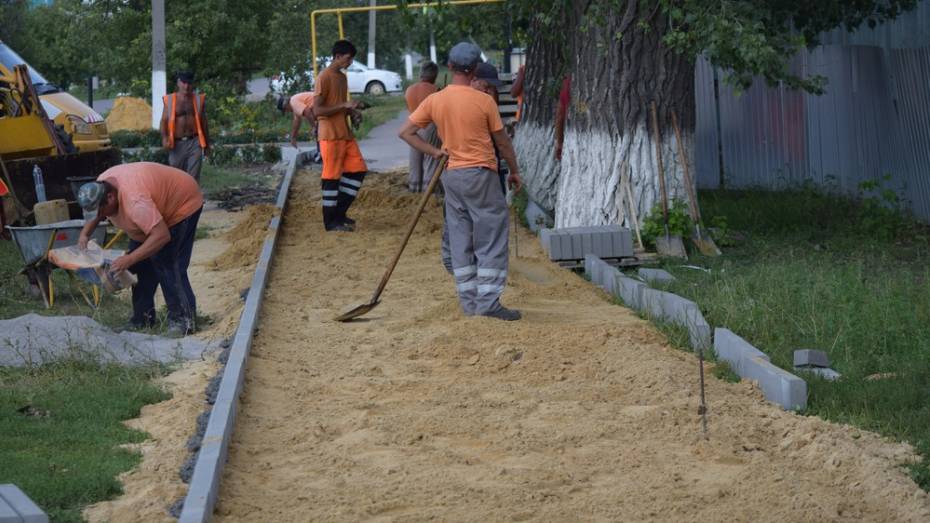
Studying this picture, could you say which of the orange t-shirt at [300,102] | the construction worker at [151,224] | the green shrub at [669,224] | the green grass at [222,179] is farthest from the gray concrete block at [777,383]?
the green grass at [222,179]

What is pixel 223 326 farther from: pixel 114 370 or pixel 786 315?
pixel 786 315

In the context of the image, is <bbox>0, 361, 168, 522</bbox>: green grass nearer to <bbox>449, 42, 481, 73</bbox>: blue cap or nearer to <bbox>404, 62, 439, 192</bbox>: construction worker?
<bbox>449, 42, 481, 73</bbox>: blue cap

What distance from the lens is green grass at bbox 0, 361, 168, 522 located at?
6082mm

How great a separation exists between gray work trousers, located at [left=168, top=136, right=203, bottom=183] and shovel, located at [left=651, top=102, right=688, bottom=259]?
588 cm

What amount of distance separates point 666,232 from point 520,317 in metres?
3.21

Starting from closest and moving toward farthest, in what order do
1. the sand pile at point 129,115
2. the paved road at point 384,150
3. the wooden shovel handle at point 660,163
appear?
1. the wooden shovel handle at point 660,163
2. the paved road at point 384,150
3. the sand pile at point 129,115

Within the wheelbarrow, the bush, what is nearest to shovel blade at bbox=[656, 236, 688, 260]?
the wheelbarrow

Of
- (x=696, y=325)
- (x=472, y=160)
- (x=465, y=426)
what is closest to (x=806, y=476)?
(x=465, y=426)

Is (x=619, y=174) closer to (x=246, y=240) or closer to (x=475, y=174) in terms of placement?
(x=475, y=174)

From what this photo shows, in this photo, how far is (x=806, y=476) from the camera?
20.2 ft

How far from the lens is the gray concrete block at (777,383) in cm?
711

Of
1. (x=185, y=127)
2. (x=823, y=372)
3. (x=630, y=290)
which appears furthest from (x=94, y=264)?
(x=185, y=127)

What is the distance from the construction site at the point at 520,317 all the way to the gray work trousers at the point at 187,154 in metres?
0.07

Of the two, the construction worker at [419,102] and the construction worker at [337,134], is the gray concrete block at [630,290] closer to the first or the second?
the construction worker at [419,102]
